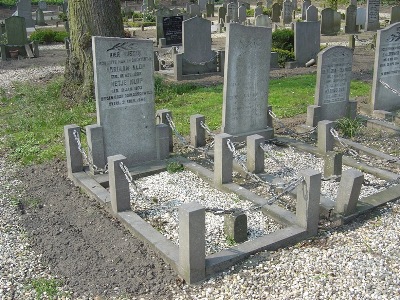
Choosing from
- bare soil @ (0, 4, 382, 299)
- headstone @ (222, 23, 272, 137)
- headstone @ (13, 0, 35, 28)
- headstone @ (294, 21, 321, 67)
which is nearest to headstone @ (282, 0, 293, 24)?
headstone @ (294, 21, 321, 67)

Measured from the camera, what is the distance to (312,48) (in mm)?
16312

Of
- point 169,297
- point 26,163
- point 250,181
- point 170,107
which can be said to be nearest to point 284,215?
point 250,181

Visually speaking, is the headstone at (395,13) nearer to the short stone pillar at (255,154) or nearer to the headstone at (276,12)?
the headstone at (276,12)

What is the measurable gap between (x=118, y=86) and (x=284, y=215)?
3060 millimetres

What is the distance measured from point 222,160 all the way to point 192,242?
7.22 ft

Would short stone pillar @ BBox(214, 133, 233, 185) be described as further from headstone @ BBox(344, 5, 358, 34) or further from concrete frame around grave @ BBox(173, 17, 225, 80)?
headstone @ BBox(344, 5, 358, 34)

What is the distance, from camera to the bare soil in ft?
15.4

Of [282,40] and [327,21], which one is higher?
[327,21]

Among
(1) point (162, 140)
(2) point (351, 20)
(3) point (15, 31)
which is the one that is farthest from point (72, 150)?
(2) point (351, 20)

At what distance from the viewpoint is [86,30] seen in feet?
36.4

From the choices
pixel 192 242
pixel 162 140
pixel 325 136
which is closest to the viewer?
pixel 192 242

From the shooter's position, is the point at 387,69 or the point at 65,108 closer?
the point at 387,69

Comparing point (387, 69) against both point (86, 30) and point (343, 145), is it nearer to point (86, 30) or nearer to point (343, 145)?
point (343, 145)

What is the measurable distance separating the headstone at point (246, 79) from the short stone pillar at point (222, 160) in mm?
1640
